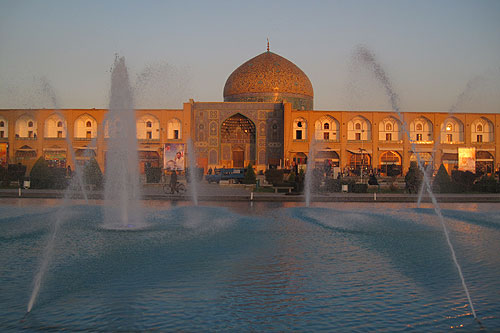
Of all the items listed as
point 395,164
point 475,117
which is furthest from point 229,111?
point 475,117

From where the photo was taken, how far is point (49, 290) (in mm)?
4539

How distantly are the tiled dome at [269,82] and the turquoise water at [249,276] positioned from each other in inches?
998

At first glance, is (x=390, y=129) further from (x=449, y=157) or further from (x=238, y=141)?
(x=238, y=141)

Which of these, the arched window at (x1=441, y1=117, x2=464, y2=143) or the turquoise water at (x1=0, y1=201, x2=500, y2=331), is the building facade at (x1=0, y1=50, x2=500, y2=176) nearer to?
the arched window at (x1=441, y1=117, x2=464, y2=143)

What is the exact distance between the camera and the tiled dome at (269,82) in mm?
33812

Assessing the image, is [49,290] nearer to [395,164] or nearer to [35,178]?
[35,178]

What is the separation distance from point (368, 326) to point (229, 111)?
29451 millimetres

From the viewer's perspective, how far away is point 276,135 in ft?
107

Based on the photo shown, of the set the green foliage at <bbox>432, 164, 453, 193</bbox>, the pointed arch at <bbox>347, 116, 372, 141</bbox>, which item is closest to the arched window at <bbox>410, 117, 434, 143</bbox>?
the pointed arch at <bbox>347, 116, 372, 141</bbox>

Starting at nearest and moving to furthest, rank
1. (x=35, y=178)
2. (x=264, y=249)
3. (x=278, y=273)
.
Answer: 1. (x=278, y=273)
2. (x=264, y=249)
3. (x=35, y=178)

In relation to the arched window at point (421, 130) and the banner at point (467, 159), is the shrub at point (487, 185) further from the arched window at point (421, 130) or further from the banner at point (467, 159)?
the arched window at point (421, 130)

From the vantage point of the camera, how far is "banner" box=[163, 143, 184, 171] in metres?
28.9

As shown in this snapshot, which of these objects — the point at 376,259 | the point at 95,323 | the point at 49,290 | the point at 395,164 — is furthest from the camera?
the point at 395,164

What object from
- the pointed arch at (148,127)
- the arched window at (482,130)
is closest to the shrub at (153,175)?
the pointed arch at (148,127)
